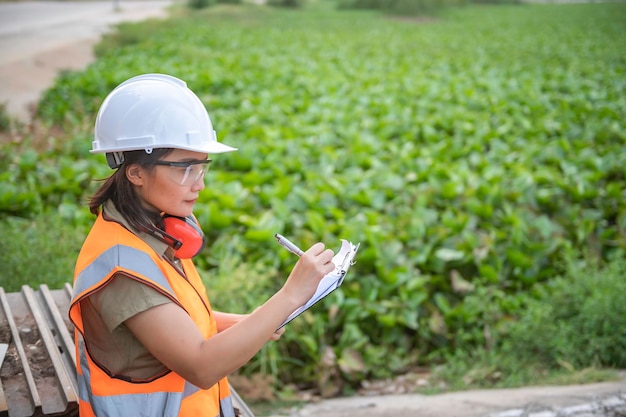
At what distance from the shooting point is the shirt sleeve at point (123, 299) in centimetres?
139

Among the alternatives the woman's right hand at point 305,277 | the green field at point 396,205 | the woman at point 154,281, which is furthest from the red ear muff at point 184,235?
the green field at point 396,205

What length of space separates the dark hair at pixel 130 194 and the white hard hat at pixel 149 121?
2 centimetres

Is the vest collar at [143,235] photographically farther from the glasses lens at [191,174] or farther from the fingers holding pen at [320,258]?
the fingers holding pen at [320,258]

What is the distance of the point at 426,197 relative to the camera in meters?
4.75

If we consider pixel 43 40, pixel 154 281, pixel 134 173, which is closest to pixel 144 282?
pixel 154 281

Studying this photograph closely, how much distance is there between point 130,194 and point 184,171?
0.13m

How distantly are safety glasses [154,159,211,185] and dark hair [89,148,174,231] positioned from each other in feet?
0.08

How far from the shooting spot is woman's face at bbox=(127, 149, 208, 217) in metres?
1.53

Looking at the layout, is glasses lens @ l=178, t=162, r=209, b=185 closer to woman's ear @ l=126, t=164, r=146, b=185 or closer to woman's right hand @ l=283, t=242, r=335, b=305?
woman's ear @ l=126, t=164, r=146, b=185

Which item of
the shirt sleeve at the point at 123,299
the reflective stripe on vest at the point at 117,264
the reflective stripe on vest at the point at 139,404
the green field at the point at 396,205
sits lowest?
the green field at the point at 396,205

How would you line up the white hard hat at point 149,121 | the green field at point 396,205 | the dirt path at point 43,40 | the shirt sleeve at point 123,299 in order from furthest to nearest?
the dirt path at point 43,40
the green field at point 396,205
the white hard hat at point 149,121
the shirt sleeve at point 123,299

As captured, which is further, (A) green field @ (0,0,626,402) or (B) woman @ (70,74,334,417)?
(A) green field @ (0,0,626,402)

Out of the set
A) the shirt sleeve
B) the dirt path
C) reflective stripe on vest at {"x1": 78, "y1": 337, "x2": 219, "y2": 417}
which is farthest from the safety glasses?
the dirt path

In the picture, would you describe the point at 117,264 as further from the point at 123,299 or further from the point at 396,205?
the point at 396,205
